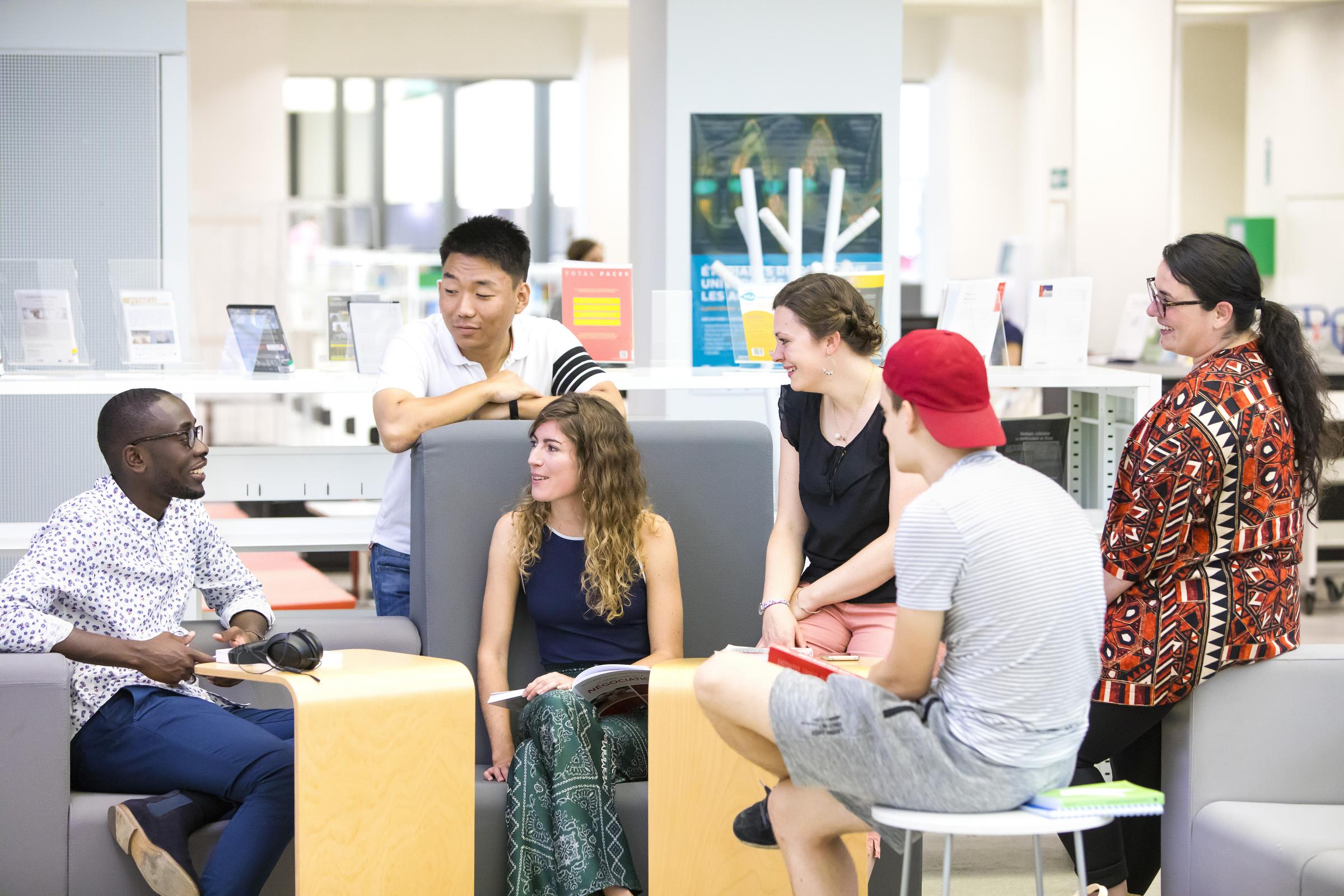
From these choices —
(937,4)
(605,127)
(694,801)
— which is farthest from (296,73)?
(694,801)

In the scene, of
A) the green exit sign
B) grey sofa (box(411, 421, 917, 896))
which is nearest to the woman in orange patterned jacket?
grey sofa (box(411, 421, 917, 896))

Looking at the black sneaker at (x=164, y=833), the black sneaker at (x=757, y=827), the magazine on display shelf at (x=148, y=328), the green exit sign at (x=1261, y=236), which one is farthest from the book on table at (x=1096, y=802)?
the green exit sign at (x=1261, y=236)

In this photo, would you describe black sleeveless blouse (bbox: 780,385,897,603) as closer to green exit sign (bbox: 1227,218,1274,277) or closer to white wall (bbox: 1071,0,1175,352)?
white wall (bbox: 1071,0,1175,352)

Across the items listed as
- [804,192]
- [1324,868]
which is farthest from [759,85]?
[1324,868]

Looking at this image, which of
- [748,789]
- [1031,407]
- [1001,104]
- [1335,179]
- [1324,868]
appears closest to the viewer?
[1324,868]

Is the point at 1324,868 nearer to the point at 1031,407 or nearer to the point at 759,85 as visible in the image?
the point at 759,85

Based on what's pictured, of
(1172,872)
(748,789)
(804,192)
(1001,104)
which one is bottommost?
(1172,872)

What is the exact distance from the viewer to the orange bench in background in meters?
5.11

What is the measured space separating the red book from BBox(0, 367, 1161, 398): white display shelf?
5.40 feet

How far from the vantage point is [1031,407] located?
7438 mm

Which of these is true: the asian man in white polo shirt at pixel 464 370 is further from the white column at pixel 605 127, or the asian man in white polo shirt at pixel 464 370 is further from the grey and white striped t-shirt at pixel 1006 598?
the white column at pixel 605 127

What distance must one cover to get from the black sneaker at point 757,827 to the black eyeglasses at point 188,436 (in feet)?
3.87

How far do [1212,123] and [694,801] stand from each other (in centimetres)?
1044

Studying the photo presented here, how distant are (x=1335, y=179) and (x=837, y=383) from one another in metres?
7.68
